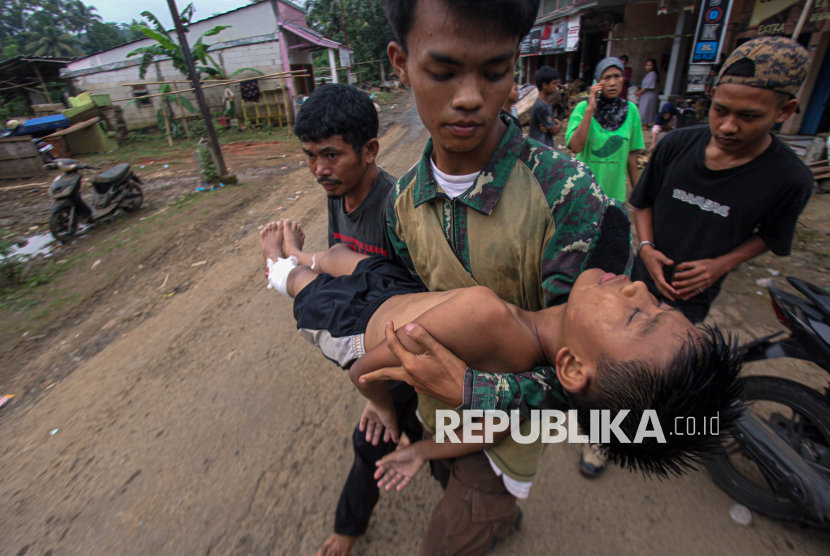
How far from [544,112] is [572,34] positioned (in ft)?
41.2

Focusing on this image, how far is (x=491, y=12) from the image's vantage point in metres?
0.98

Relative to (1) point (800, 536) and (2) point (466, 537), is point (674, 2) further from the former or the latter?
(2) point (466, 537)

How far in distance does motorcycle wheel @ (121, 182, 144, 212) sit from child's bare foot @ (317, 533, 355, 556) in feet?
23.6

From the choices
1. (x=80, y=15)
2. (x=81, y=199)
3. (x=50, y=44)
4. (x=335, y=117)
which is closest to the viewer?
(x=335, y=117)

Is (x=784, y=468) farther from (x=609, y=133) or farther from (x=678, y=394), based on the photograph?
(x=609, y=133)

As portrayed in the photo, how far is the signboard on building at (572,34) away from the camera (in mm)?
13977

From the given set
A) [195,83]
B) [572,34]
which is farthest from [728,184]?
[572,34]

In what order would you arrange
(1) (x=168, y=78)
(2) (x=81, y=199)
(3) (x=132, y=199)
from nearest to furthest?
(2) (x=81, y=199)
(3) (x=132, y=199)
(1) (x=168, y=78)

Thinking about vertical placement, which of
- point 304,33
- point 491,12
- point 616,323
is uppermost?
point 304,33

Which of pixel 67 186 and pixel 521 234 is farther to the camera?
pixel 67 186

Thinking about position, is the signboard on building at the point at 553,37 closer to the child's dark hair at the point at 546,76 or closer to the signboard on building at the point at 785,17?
the signboard on building at the point at 785,17

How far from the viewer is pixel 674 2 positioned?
10.5 m

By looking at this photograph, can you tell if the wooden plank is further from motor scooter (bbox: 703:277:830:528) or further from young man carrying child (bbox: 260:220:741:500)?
motor scooter (bbox: 703:277:830:528)

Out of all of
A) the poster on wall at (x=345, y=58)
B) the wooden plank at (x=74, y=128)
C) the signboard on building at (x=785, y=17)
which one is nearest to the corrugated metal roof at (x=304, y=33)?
the poster on wall at (x=345, y=58)
